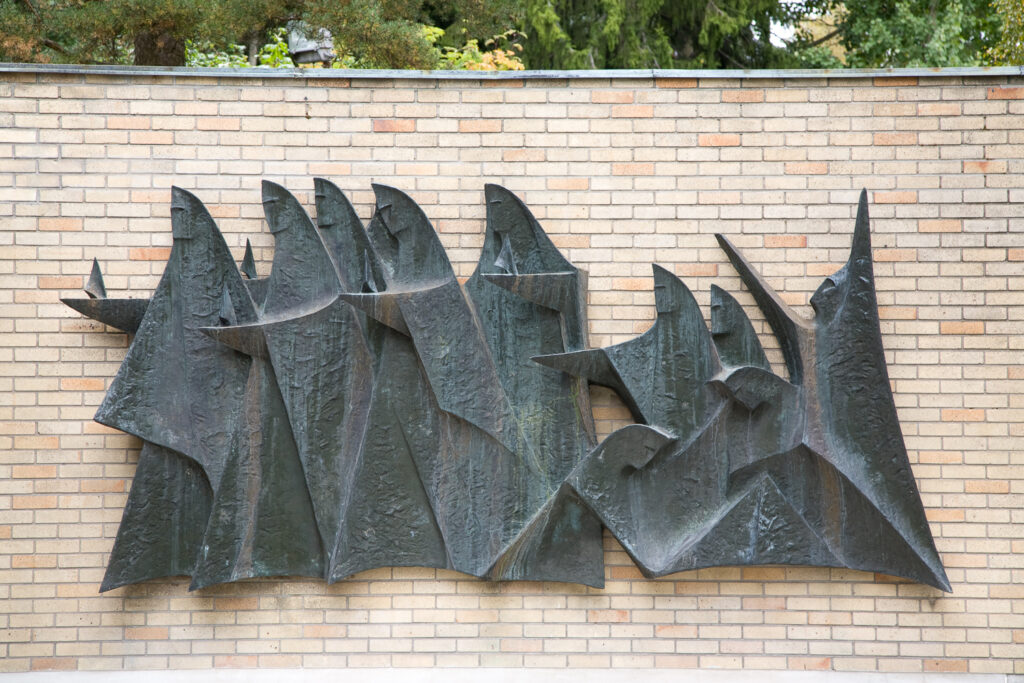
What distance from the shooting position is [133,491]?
4195 mm

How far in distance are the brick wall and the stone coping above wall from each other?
0.04 m

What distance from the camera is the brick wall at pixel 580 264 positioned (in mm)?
4246

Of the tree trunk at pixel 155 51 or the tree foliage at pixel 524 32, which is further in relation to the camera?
the tree trunk at pixel 155 51

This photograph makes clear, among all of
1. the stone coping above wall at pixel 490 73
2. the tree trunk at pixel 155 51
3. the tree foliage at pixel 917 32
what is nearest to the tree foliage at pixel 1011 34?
the tree foliage at pixel 917 32

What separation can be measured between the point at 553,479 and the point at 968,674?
6.62 feet

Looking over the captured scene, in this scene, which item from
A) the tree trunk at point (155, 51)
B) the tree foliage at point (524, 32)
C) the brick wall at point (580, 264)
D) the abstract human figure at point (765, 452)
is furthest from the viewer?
the tree trunk at point (155, 51)

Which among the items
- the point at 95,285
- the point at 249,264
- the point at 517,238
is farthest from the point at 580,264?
the point at 95,285

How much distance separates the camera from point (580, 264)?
4.38m

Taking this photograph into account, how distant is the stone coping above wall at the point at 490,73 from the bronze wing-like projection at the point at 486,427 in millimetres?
620

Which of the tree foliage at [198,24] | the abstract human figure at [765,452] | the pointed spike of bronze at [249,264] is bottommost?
the abstract human figure at [765,452]

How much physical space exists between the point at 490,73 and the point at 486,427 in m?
1.61

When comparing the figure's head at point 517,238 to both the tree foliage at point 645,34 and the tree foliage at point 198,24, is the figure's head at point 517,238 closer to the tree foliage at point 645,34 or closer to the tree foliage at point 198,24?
the tree foliage at point 198,24

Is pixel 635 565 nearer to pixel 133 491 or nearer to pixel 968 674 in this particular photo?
pixel 968 674

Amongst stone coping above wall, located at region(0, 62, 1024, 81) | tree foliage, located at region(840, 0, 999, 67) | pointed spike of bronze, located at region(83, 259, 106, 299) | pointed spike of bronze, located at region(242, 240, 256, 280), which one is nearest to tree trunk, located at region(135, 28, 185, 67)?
stone coping above wall, located at region(0, 62, 1024, 81)
